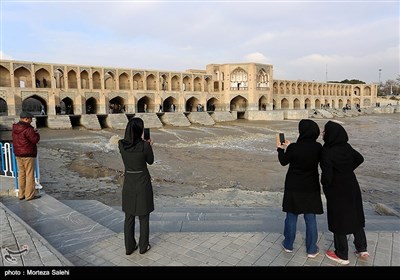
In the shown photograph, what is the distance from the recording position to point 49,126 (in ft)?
72.9

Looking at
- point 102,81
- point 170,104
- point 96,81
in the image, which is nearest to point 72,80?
point 96,81

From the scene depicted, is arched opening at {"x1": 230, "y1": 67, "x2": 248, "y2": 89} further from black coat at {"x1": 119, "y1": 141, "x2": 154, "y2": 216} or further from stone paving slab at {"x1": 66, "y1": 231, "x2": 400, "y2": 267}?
black coat at {"x1": 119, "y1": 141, "x2": 154, "y2": 216}

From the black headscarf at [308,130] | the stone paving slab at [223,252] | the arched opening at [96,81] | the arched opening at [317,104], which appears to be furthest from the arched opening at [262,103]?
the black headscarf at [308,130]

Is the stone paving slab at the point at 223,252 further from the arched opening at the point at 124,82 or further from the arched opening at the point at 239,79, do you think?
the arched opening at the point at 239,79

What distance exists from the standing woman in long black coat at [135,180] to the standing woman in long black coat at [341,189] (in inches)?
65.8

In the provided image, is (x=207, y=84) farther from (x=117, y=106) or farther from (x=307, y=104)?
(x=307, y=104)

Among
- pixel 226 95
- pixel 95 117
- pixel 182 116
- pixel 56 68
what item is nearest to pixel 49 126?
pixel 95 117

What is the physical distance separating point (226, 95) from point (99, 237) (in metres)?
35.0

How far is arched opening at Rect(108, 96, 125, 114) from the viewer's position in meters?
31.2

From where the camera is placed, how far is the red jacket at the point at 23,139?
177 inches

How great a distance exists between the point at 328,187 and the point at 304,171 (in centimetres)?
25

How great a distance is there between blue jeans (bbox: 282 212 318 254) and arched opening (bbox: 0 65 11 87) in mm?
27033

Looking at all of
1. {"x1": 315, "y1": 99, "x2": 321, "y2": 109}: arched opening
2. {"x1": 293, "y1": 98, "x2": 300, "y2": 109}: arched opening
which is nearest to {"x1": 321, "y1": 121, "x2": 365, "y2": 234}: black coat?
{"x1": 293, "y1": 98, "x2": 300, "y2": 109}: arched opening

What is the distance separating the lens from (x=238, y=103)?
39.6 metres
